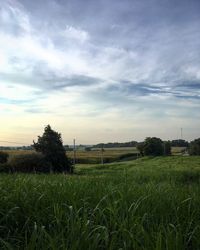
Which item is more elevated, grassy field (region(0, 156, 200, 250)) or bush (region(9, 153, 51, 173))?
bush (region(9, 153, 51, 173))

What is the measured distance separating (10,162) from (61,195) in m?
16.3

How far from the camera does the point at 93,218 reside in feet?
18.2

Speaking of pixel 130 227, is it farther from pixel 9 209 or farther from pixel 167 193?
pixel 167 193

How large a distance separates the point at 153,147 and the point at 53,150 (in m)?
33.8

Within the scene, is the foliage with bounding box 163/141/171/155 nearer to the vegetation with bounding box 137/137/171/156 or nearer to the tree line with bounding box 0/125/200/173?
the vegetation with bounding box 137/137/171/156

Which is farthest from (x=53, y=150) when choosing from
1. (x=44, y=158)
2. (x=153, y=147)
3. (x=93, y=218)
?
(x=153, y=147)

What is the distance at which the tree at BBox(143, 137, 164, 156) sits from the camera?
58250 millimetres

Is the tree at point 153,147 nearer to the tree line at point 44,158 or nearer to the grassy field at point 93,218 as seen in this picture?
the tree line at point 44,158

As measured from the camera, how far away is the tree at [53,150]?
2634 centimetres

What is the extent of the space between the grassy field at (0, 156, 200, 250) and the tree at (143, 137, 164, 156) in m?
50.7

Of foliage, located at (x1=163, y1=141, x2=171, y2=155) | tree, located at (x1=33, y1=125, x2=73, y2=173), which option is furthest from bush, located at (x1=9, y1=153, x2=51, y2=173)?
foliage, located at (x1=163, y1=141, x2=171, y2=155)

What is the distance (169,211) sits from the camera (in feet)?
20.5

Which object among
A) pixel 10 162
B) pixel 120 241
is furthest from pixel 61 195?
pixel 10 162

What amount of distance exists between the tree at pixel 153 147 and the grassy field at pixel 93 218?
166ft
